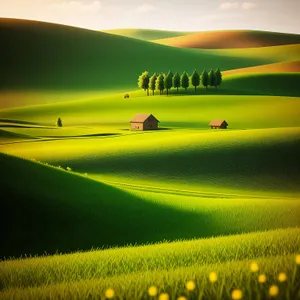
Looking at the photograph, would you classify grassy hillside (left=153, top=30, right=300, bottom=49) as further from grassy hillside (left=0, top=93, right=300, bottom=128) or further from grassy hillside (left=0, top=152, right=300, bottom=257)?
grassy hillside (left=0, top=152, right=300, bottom=257)

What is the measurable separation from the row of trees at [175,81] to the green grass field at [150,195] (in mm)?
1242

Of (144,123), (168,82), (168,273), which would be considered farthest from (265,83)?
(168,273)

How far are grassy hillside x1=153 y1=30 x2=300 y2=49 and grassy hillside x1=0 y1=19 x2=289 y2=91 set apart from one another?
35.7ft

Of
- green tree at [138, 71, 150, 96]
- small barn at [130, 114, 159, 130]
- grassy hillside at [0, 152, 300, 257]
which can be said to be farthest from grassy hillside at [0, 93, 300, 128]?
grassy hillside at [0, 152, 300, 257]

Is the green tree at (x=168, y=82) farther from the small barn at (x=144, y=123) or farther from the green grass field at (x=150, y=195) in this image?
the small barn at (x=144, y=123)

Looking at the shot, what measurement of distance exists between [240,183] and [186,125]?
17.7 metres

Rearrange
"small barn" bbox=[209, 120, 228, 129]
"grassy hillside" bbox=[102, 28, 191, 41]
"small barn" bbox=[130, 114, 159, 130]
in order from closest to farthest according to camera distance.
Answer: "small barn" bbox=[130, 114, 159, 130] → "small barn" bbox=[209, 120, 228, 129] → "grassy hillside" bbox=[102, 28, 191, 41]

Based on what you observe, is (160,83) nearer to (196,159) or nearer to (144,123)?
(144,123)

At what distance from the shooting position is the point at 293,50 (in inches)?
3452

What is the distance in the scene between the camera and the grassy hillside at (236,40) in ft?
322

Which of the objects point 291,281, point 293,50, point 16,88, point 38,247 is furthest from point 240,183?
point 293,50

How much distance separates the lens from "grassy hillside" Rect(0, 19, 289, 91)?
52875 mm

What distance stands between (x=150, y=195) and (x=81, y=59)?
59.0 m

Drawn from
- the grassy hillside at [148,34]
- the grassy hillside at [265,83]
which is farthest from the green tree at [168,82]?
the grassy hillside at [148,34]
